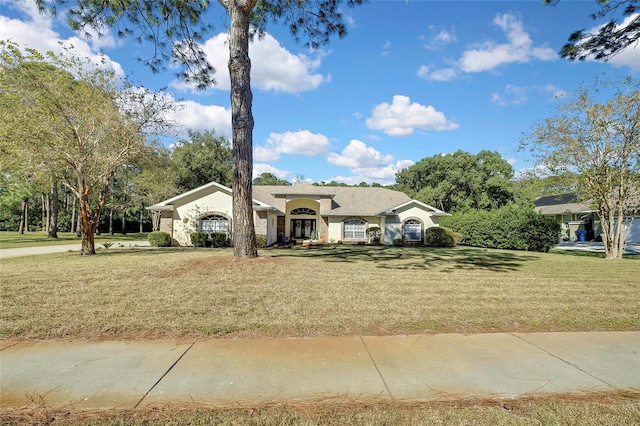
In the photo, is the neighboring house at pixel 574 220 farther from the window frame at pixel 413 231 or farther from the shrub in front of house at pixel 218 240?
the shrub in front of house at pixel 218 240

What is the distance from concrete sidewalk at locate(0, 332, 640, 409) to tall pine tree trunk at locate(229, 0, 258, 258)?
19.6 feet

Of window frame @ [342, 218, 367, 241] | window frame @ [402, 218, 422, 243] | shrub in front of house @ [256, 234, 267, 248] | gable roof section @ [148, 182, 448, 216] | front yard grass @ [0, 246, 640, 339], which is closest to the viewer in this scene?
front yard grass @ [0, 246, 640, 339]

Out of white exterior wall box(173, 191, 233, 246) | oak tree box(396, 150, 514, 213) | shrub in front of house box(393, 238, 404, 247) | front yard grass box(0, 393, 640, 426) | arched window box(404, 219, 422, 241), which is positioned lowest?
front yard grass box(0, 393, 640, 426)

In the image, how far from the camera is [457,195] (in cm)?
4047

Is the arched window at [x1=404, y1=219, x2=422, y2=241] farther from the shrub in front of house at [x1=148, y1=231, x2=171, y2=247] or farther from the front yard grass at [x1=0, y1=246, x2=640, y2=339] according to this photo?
the shrub in front of house at [x1=148, y1=231, x2=171, y2=247]

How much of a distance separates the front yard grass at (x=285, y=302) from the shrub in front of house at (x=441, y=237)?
14.6m

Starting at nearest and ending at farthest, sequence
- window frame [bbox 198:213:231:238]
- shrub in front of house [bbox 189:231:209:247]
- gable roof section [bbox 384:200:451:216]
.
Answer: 1. shrub in front of house [bbox 189:231:209:247]
2. window frame [bbox 198:213:231:238]
3. gable roof section [bbox 384:200:451:216]

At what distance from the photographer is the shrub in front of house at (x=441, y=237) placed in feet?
81.9

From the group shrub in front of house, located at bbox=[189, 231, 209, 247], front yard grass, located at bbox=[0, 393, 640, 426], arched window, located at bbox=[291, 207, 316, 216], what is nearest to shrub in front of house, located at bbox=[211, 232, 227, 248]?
shrub in front of house, located at bbox=[189, 231, 209, 247]

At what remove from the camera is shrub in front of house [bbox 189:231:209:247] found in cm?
2089

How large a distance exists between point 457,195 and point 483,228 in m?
16.9

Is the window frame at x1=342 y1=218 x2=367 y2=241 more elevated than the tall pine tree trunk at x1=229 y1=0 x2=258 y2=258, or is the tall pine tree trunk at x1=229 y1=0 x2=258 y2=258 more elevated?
the tall pine tree trunk at x1=229 y1=0 x2=258 y2=258

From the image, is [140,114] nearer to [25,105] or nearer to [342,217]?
[25,105]

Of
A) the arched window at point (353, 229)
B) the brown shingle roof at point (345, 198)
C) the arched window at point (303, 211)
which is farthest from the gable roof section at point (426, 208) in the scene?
the arched window at point (303, 211)
